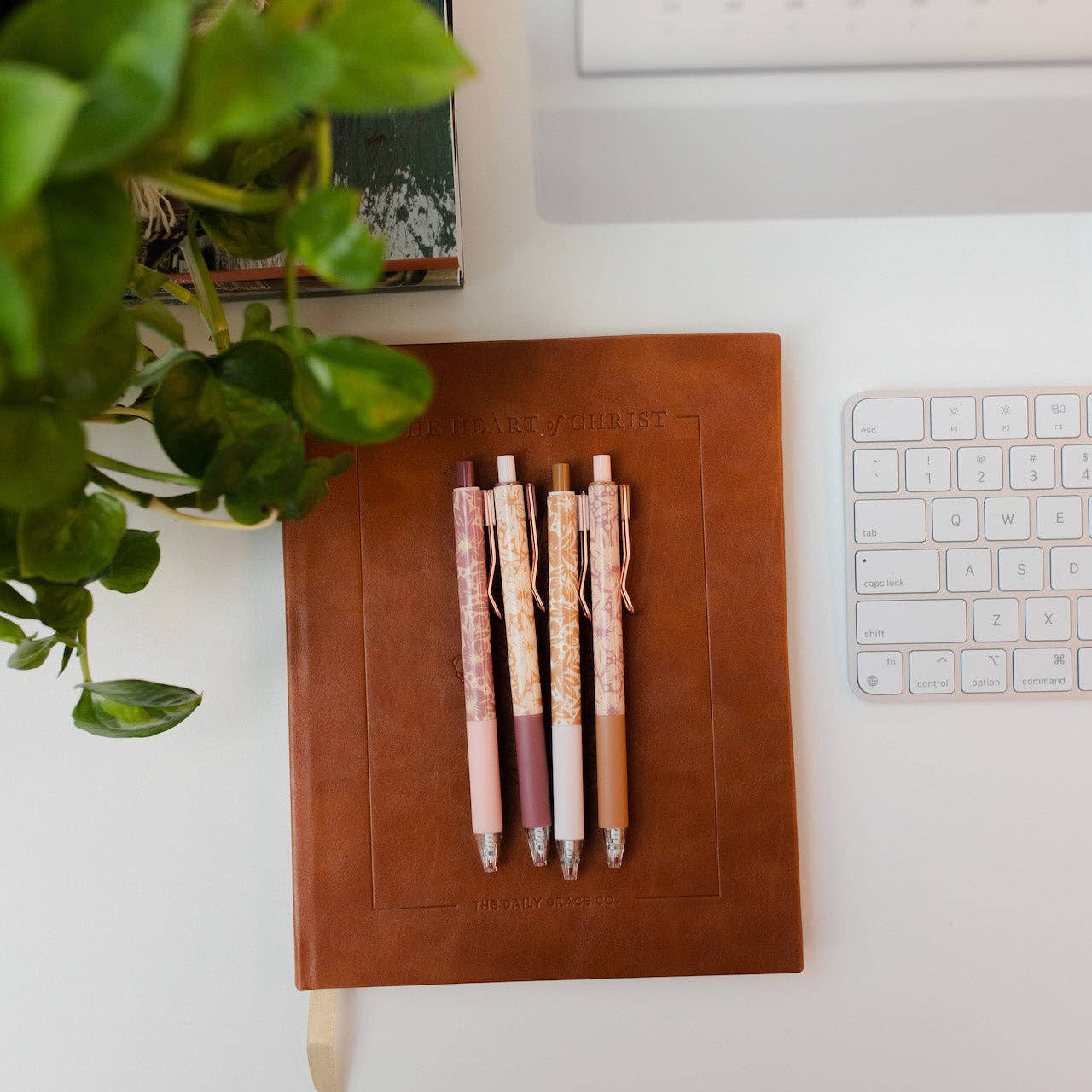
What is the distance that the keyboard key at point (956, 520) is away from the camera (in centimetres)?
57

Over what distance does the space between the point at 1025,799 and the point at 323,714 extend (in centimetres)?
48

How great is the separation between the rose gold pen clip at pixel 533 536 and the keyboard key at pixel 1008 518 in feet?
0.99

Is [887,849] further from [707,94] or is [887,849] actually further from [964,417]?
[707,94]

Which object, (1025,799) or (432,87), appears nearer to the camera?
(432,87)

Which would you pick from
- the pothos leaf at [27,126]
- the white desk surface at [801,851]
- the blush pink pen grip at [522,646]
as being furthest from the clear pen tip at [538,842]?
the pothos leaf at [27,126]

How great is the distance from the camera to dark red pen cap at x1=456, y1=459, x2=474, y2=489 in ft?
1.75

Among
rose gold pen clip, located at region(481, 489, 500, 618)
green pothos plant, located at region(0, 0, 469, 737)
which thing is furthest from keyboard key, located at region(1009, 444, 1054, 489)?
green pothos plant, located at region(0, 0, 469, 737)

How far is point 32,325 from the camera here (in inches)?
7.3

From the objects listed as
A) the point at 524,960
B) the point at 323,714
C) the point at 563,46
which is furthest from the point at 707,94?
the point at 524,960

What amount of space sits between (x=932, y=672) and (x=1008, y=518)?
115mm

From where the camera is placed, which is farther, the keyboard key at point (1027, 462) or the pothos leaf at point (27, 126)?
the keyboard key at point (1027, 462)

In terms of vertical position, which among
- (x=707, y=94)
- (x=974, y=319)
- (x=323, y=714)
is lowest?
(x=323, y=714)

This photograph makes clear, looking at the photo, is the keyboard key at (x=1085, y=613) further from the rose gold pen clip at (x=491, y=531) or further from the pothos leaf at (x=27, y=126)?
the pothos leaf at (x=27, y=126)

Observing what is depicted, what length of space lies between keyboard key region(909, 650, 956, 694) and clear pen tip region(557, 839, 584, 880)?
246mm
